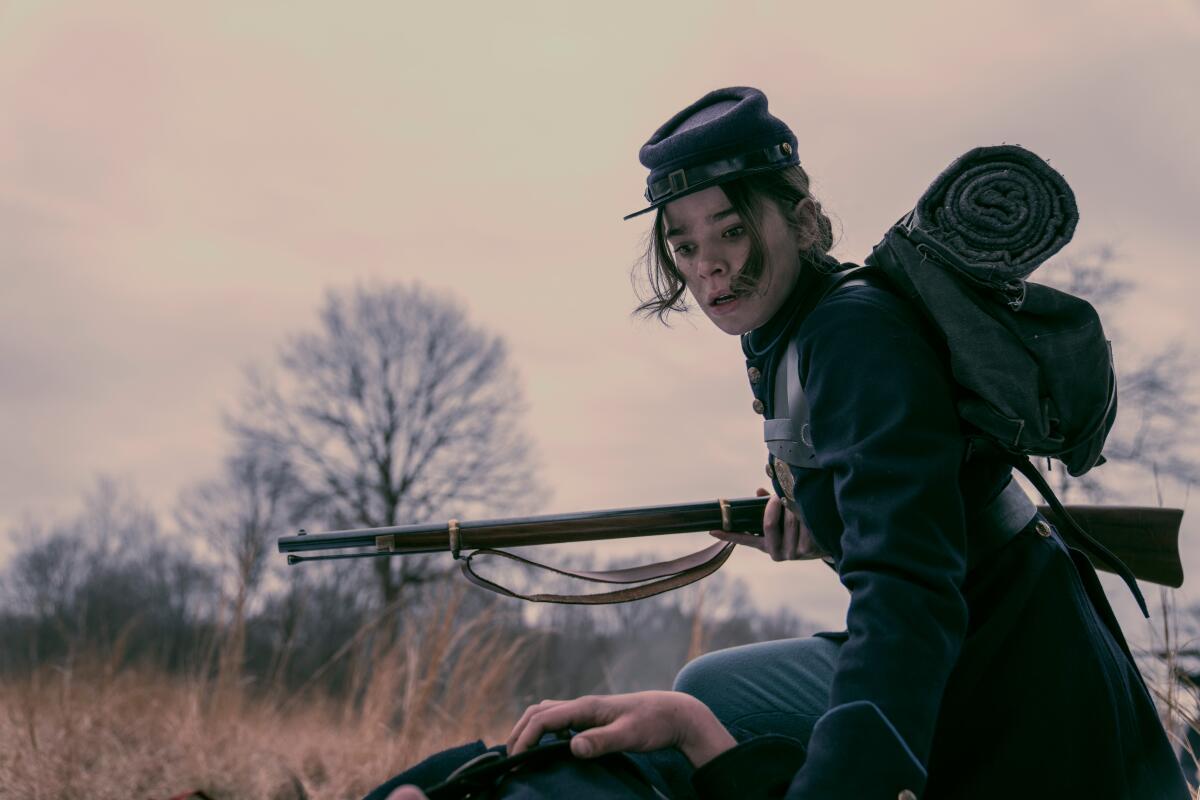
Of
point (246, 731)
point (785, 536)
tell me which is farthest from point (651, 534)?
point (246, 731)

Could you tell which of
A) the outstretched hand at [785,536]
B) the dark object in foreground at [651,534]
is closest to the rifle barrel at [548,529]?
the dark object in foreground at [651,534]

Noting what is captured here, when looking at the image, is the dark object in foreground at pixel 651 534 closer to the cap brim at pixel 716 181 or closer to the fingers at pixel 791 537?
the fingers at pixel 791 537

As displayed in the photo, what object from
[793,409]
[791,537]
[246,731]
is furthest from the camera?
[246,731]

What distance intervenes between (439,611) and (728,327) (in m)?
4.20

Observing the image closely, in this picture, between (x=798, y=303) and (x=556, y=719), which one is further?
(x=798, y=303)

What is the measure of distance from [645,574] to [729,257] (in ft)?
4.50

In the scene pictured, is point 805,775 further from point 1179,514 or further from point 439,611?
point 439,611

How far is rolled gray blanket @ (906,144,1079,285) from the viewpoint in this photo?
191 centimetres

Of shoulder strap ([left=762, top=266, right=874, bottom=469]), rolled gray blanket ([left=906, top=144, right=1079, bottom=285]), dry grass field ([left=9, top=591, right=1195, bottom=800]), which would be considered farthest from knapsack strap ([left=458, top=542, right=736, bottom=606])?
dry grass field ([left=9, top=591, right=1195, bottom=800])

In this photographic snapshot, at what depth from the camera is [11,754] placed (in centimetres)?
588

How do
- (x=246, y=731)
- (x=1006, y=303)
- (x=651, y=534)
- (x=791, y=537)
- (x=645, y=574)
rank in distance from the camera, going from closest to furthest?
1. (x=1006, y=303)
2. (x=791, y=537)
3. (x=645, y=574)
4. (x=651, y=534)
5. (x=246, y=731)

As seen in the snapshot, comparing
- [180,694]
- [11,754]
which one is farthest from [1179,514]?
[180,694]

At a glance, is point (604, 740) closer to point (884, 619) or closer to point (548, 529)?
point (884, 619)

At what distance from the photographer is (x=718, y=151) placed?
92.2 inches
